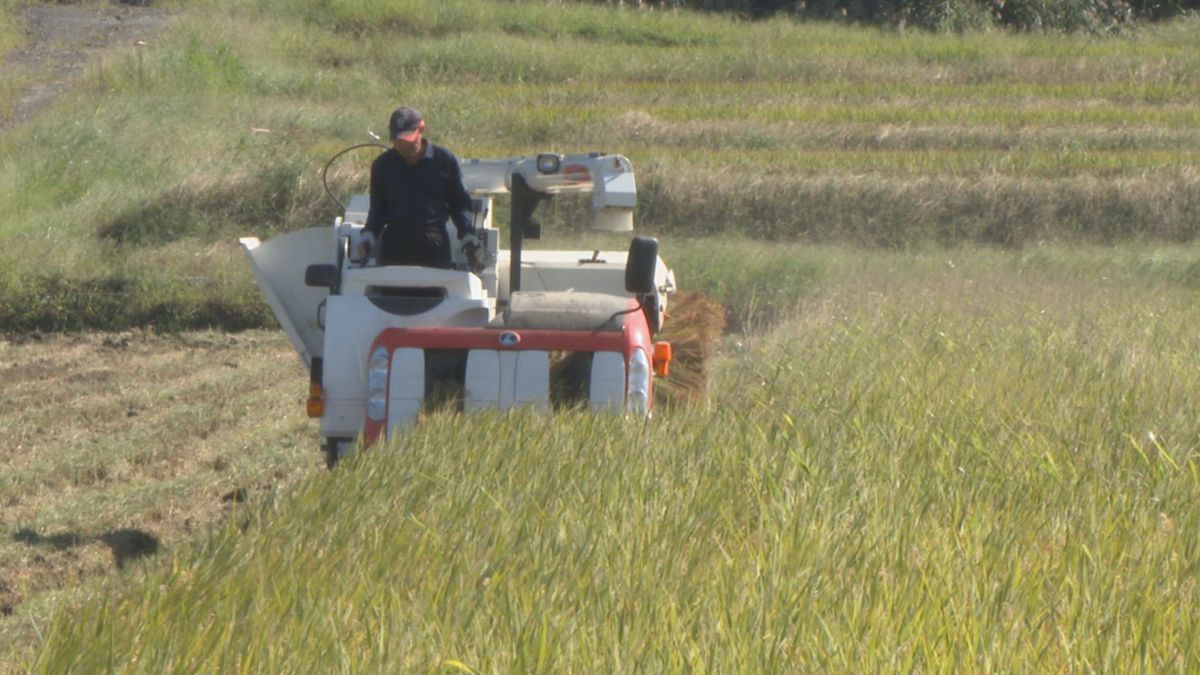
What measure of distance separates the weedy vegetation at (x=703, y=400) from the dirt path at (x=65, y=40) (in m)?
0.64

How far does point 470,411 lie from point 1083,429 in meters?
2.50

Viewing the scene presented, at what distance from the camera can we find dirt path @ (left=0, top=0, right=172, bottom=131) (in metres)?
19.0

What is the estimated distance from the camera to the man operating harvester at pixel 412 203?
742 cm

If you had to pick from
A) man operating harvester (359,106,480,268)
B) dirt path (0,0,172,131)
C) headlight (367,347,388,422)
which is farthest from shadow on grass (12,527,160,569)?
dirt path (0,0,172,131)

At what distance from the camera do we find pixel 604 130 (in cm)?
1844

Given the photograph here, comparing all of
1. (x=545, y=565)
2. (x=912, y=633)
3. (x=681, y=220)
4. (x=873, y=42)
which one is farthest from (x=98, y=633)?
(x=873, y=42)

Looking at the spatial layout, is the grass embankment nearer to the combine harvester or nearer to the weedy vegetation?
the weedy vegetation

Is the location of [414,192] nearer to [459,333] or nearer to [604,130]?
[459,333]

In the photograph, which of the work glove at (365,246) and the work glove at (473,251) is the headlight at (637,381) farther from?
the work glove at (365,246)

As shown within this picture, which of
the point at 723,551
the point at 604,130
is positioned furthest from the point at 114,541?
the point at 604,130

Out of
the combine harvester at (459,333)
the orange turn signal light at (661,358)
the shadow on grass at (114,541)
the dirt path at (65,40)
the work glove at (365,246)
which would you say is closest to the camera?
the combine harvester at (459,333)

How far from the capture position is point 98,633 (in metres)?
3.66

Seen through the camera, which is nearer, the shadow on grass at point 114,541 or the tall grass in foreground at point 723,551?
the tall grass in foreground at point 723,551

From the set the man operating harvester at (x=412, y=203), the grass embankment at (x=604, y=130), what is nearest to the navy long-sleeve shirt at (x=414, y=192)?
the man operating harvester at (x=412, y=203)
